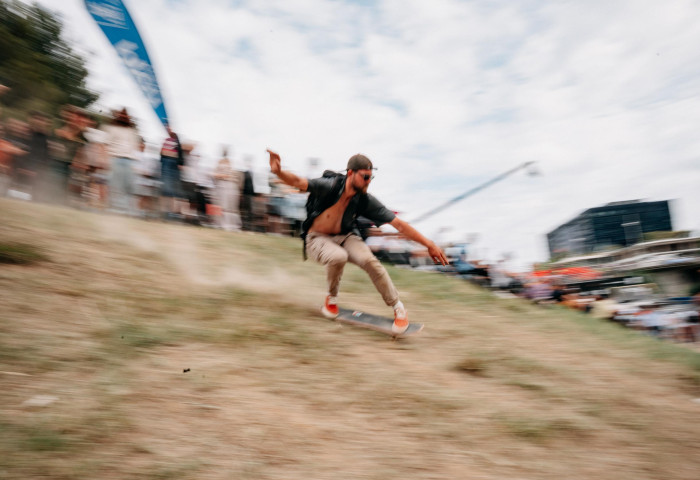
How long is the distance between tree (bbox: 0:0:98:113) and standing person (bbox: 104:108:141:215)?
1437 cm

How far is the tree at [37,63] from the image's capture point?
20.6 m

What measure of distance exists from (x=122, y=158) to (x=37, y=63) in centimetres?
1749

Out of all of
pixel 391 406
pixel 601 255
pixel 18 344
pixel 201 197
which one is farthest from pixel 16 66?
pixel 601 255

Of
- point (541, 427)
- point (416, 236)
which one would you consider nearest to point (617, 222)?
point (416, 236)

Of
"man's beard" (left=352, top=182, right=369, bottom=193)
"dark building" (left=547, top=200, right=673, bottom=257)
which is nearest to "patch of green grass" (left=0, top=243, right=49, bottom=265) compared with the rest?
"man's beard" (left=352, top=182, right=369, bottom=193)

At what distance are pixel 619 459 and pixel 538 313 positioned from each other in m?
4.37

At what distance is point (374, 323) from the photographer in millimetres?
5039

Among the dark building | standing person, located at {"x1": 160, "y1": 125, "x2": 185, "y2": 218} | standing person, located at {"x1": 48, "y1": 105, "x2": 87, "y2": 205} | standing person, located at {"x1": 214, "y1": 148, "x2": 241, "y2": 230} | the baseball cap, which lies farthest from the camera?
the dark building

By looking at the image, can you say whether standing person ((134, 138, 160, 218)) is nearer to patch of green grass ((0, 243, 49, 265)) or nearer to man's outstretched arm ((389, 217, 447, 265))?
patch of green grass ((0, 243, 49, 265))

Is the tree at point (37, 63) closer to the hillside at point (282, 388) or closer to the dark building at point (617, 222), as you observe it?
the hillside at point (282, 388)

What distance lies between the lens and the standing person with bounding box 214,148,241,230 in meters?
10.3

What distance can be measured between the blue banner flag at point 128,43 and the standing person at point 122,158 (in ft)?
13.9

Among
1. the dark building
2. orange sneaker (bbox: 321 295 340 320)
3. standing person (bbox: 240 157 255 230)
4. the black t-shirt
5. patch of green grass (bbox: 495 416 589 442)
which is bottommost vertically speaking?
patch of green grass (bbox: 495 416 589 442)

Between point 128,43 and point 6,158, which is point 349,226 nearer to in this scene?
point 128,43
